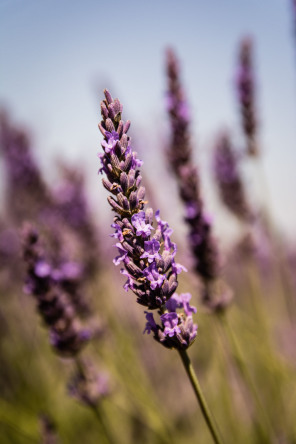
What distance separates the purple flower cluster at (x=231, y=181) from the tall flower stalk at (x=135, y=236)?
8.74ft

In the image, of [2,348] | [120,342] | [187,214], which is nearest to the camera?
[187,214]

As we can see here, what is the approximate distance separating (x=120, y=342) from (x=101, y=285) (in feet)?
2.19

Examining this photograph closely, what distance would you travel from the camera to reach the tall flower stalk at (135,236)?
1.28 metres

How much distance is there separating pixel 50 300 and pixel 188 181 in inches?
44.8

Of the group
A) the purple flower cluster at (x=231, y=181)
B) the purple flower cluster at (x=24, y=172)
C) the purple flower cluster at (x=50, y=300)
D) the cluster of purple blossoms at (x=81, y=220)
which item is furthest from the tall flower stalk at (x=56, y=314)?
the purple flower cluster at (x=231, y=181)

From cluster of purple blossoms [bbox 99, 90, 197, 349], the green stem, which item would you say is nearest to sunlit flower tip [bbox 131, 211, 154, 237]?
cluster of purple blossoms [bbox 99, 90, 197, 349]

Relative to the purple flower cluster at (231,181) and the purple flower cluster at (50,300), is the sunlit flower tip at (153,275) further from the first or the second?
the purple flower cluster at (231,181)

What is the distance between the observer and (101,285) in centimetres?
415

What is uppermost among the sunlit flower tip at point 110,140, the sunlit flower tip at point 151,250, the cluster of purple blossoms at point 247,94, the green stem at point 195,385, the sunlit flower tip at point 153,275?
the cluster of purple blossoms at point 247,94

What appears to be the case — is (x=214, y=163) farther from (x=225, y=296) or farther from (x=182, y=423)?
(x=182, y=423)

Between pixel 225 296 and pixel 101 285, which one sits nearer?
pixel 225 296

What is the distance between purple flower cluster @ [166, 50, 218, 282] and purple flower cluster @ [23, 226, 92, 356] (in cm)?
92

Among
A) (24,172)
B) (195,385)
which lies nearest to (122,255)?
(195,385)

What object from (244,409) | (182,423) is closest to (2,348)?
(182,423)
